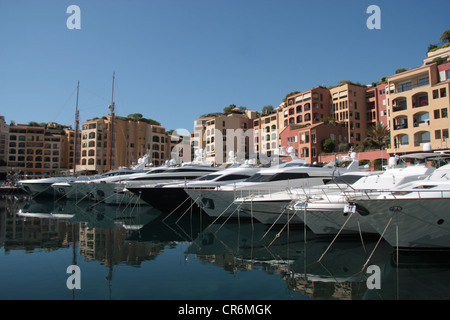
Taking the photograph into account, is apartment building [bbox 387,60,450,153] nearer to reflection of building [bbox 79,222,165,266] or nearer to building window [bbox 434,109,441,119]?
building window [bbox 434,109,441,119]

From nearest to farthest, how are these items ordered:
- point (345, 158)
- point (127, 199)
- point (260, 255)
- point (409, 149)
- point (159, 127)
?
point (260, 255)
point (127, 199)
point (409, 149)
point (345, 158)
point (159, 127)

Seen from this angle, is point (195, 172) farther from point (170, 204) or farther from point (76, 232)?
point (76, 232)

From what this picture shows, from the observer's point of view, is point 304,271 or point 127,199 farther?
point 127,199

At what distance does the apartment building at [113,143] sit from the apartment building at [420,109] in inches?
2078

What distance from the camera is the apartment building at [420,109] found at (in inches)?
1293

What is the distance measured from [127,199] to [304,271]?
942 inches

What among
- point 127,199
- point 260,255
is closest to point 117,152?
point 127,199

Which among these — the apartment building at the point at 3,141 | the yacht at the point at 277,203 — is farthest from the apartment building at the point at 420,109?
the apartment building at the point at 3,141

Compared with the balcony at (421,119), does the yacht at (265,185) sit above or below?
below

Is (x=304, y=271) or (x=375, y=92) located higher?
(x=375, y=92)

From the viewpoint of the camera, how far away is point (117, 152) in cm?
7469

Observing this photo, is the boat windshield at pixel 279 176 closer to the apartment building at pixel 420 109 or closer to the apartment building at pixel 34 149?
the apartment building at pixel 420 109

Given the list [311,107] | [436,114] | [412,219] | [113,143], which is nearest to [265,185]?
[412,219]

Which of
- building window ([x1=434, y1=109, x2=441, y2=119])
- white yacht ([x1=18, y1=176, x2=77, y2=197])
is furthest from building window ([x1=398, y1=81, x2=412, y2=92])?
white yacht ([x1=18, y1=176, x2=77, y2=197])
